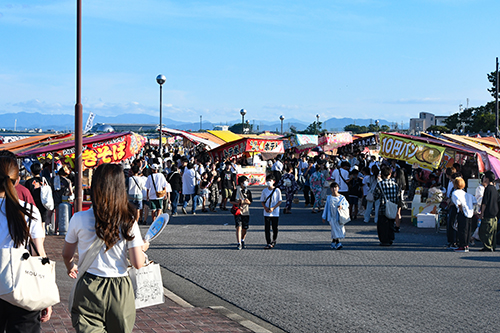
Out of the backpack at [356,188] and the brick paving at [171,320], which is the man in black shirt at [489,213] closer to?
the backpack at [356,188]

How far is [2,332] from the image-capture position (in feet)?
13.5

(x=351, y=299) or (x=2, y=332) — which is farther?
(x=351, y=299)

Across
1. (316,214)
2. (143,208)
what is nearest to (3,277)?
(143,208)

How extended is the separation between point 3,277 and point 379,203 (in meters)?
10.6

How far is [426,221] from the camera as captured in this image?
15781 mm

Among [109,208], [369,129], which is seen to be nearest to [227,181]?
[109,208]

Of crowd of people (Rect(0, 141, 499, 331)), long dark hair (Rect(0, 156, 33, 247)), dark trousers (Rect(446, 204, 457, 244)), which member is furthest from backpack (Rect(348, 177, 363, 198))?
long dark hair (Rect(0, 156, 33, 247))

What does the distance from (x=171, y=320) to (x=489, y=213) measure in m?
8.33

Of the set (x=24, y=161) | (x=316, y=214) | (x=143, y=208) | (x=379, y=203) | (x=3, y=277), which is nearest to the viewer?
(x=3, y=277)

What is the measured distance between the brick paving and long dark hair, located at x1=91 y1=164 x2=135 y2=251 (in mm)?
2774

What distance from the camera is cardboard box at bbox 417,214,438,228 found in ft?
51.3

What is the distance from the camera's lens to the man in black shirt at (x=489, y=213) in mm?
12195

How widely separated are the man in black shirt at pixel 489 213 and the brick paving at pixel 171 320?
752 centimetres

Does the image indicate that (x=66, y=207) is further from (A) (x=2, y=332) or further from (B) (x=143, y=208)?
(A) (x=2, y=332)
